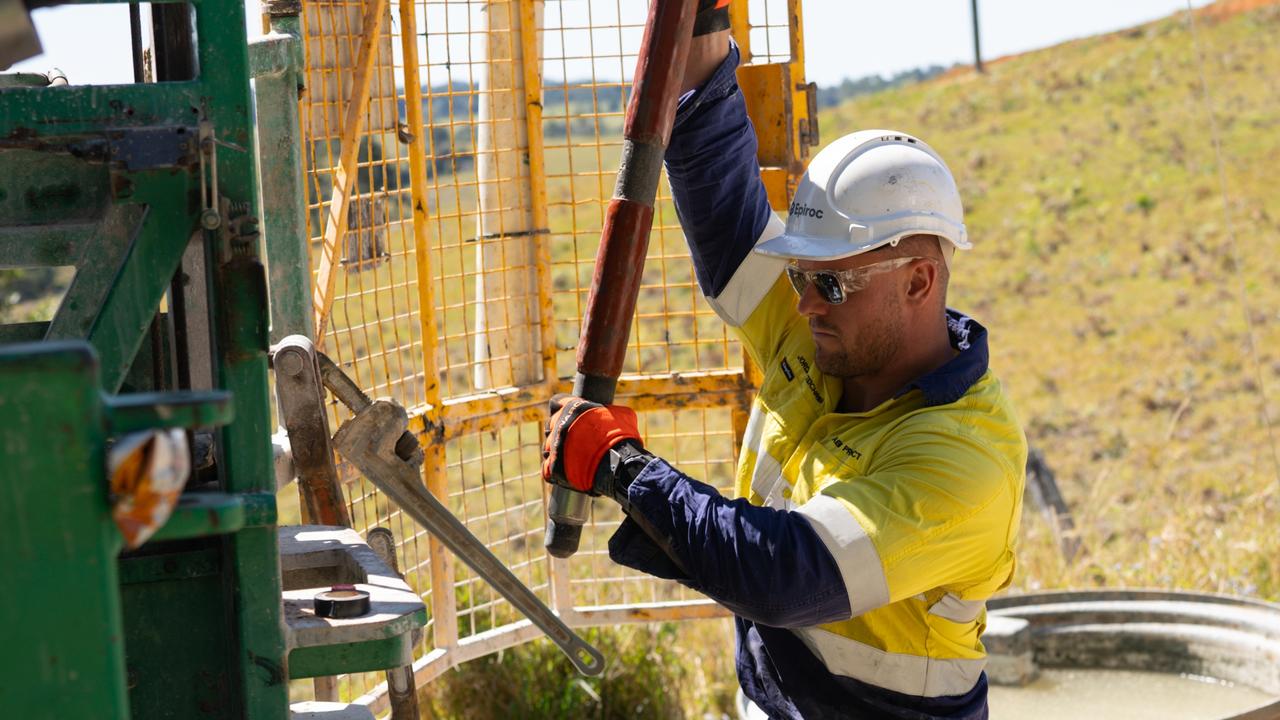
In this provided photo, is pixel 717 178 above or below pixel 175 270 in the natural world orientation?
above

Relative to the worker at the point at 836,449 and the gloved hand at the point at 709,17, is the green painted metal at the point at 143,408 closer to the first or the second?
the worker at the point at 836,449

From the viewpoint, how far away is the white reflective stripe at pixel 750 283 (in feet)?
11.3

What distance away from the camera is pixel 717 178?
338cm

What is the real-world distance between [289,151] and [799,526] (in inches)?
56.8

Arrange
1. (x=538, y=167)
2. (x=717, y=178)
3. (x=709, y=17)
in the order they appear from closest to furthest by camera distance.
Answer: (x=709, y=17) → (x=717, y=178) → (x=538, y=167)

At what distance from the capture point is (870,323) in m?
3.01

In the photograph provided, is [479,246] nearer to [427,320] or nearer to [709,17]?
[427,320]

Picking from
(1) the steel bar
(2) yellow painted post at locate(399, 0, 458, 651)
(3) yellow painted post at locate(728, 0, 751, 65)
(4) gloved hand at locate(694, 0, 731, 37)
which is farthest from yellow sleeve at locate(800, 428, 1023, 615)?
(3) yellow painted post at locate(728, 0, 751, 65)

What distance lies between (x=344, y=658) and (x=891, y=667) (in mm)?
1264

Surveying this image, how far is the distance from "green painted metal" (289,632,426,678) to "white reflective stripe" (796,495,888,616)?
88 centimetres

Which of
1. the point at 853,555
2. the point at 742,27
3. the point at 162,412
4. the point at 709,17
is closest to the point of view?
the point at 162,412

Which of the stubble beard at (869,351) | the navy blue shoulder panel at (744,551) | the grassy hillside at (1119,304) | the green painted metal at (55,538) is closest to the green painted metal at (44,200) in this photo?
the green painted metal at (55,538)

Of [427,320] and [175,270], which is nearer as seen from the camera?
[175,270]

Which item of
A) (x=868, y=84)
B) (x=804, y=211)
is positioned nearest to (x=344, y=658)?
(x=804, y=211)
